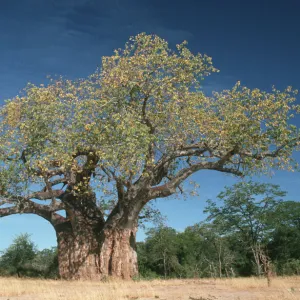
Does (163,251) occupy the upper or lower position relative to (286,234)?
lower

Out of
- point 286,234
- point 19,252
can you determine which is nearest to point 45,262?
point 19,252

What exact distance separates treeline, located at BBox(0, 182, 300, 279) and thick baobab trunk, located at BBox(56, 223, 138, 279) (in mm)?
13664

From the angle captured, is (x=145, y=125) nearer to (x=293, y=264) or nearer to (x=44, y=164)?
(x=44, y=164)

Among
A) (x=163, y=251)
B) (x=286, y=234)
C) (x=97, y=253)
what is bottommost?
(x=97, y=253)

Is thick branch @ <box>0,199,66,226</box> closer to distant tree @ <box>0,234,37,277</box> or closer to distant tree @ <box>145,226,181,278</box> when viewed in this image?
distant tree @ <box>0,234,37,277</box>

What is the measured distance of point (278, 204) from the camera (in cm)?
4009

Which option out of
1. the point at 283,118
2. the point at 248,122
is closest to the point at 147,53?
the point at 248,122

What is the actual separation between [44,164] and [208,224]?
1086 inches

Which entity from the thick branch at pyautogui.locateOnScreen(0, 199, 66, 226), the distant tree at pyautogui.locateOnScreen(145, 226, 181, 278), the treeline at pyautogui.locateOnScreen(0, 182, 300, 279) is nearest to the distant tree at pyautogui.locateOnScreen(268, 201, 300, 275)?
the treeline at pyautogui.locateOnScreen(0, 182, 300, 279)

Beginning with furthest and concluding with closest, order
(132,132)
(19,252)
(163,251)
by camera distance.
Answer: (163,251) < (19,252) < (132,132)

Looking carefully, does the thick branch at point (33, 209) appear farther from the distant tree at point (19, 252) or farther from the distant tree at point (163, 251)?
the distant tree at point (163, 251)

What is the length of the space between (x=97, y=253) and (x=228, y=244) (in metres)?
25.3

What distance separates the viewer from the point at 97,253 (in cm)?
2173

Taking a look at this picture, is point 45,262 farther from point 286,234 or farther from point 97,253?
point 286,234
